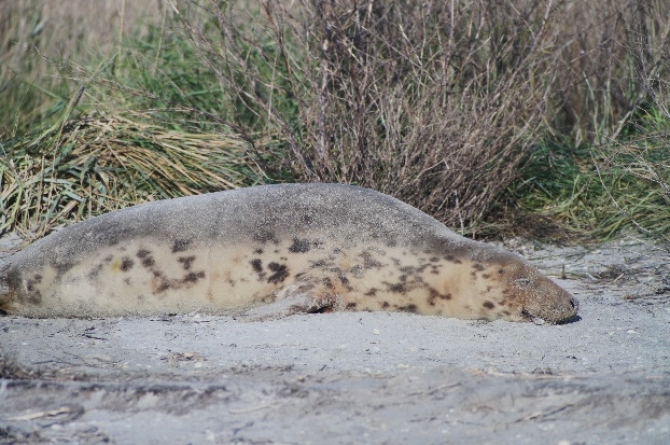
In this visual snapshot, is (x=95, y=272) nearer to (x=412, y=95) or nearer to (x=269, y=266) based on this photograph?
(x=269, y=266)

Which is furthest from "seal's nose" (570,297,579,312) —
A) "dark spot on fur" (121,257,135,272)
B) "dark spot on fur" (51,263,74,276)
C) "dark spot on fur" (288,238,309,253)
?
"dark spot on fur" (51,263,74,276)

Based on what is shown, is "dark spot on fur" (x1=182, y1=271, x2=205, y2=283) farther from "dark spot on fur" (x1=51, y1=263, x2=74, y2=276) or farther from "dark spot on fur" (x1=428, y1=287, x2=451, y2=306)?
"dark spot on fur" (x1=428, y1=287, x2=451, y2=306)

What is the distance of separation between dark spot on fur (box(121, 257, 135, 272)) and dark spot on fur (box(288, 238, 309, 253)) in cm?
66

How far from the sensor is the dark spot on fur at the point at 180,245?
12.0 ft

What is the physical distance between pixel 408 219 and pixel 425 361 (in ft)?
3.61

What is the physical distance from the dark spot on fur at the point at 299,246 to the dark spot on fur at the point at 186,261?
0.41 meters

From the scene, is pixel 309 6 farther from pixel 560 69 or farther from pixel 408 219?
pixel 560 69

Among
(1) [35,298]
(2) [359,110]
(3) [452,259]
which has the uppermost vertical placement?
(2) [359,110]

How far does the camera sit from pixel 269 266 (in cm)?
360

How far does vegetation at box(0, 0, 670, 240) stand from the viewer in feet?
14.7

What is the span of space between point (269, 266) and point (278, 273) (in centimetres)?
5

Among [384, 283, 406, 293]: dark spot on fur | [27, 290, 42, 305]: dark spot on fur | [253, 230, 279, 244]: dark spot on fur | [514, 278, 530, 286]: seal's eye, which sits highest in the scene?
[253, 230, 279, 244]: dark spot on fur

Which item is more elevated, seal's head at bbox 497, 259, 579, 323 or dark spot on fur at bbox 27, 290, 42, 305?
seal's head at bbox 497, 259, 579, 323

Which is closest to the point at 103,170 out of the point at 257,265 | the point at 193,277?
the point at 193,277
